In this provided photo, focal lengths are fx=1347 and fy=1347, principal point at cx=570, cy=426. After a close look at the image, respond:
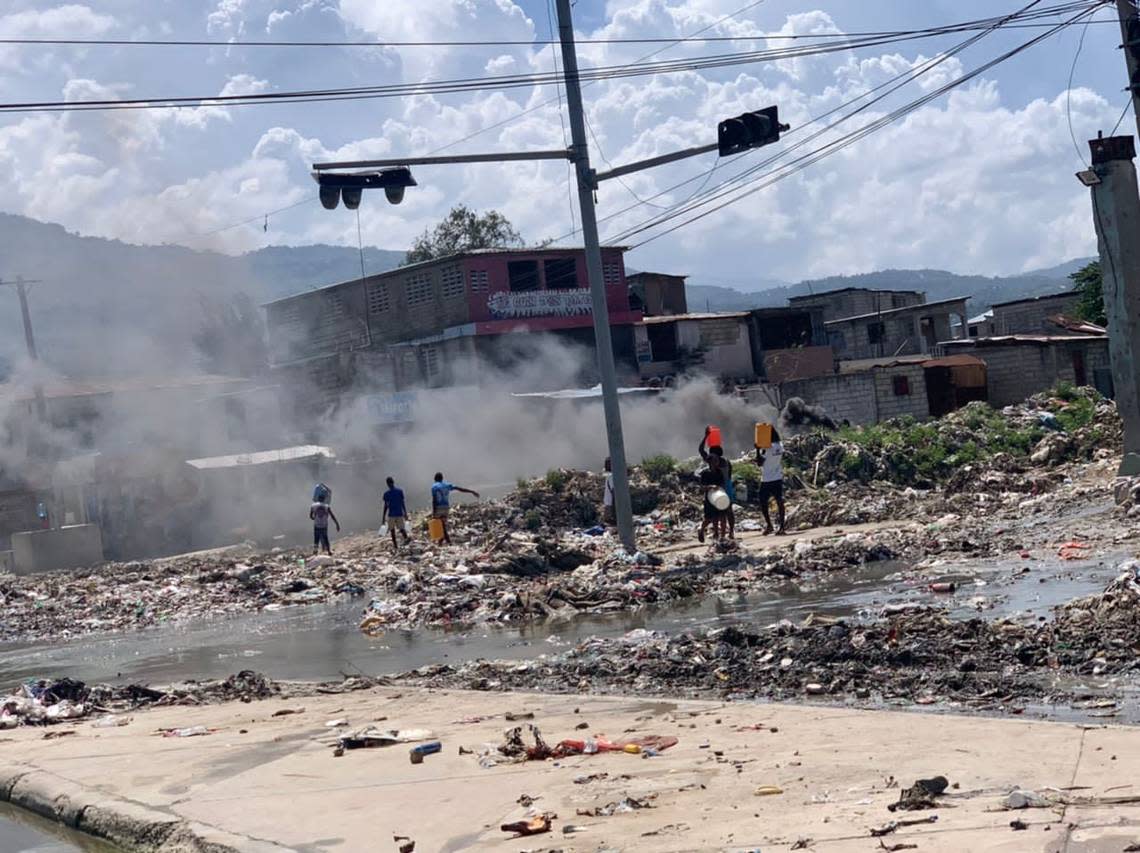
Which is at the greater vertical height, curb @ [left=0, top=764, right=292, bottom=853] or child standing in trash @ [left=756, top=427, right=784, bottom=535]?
child standing in trash @ [left=756, top=427, right=784, bottom=535]

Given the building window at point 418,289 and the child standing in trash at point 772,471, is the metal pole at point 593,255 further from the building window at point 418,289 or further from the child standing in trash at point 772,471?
the building window at point 418,289

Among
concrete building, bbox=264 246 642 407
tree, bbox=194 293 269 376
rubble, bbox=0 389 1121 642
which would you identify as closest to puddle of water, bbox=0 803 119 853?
rubble, bbox=0 389 1121 642

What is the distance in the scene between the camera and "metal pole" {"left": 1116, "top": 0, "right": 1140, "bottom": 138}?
642 inches

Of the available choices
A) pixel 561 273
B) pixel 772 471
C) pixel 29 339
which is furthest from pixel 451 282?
pixel 772 471

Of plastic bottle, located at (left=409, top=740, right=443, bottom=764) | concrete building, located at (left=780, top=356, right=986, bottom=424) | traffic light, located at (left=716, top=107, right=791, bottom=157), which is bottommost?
plastic bottle, located at (left=409, top=740, right=443, bottom=764)

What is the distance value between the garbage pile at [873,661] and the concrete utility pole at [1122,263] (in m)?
10.7

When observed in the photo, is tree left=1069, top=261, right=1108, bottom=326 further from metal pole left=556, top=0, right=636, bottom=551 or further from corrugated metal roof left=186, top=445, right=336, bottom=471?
metal pole left=556, top=0, right=636, bottom=551

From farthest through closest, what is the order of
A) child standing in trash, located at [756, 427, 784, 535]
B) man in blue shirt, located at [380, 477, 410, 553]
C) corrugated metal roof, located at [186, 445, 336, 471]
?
corrugated metal roof, located at [186, 445, 336, 471] → man in blue shirt, located at [380, 477, 410, 553] → child standing in trash, located at [756, 427, 784, 535]

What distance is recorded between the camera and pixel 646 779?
22.1ft

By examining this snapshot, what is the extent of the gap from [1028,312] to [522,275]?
33.2m

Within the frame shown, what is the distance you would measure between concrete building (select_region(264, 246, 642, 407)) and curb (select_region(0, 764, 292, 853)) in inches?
1533

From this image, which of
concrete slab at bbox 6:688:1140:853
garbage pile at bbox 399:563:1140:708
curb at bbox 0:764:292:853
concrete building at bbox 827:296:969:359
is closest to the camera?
concrete slab at bbox 6:688:1140:853

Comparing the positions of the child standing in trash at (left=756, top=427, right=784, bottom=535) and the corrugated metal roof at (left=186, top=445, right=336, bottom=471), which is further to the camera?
the corrugated metal roof at (left=186, top=445, right=336, bottom=471)

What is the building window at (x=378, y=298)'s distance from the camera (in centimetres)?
5197
